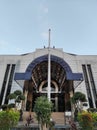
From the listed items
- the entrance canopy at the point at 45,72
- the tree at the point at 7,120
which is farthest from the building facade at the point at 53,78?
the tree at the point at 7,120

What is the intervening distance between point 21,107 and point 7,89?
808 cm

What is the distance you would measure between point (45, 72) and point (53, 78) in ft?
10.9

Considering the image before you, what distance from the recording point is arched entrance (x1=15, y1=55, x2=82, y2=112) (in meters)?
34.7

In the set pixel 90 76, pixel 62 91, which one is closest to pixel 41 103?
pixel 62 91

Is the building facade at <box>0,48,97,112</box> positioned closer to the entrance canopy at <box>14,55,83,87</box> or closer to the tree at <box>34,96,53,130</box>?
the entrance canopy at <box>14,55,83,87</box>

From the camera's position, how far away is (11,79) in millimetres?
41469

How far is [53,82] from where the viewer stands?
4300 cm

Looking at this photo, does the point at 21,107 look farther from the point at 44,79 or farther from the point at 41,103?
the point at 41,103

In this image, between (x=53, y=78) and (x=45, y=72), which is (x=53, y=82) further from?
(x=45, y=72)

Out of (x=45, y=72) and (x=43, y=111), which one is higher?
(x=45, y=72)

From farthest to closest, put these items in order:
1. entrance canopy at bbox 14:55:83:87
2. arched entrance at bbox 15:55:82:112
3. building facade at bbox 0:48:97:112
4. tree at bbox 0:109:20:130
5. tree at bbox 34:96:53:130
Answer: building facade at bbox 0:48:97:112 < arched entrance at bbox 15:55:82:112 < entrance canopy at bbox 14:55:83:87 < tree at bbox 34:96:53:130 < tree at bbox 0:109:20:130

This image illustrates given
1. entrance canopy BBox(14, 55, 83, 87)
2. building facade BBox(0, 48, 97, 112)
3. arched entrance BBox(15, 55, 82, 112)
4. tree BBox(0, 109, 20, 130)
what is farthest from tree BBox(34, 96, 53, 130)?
building facade BBox(0, 48, 97, 112)

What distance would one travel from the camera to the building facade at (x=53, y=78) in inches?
1421

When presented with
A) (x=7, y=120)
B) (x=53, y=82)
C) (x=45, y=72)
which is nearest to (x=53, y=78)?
(x=53, y=82)
